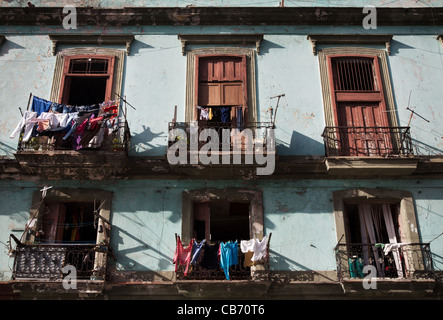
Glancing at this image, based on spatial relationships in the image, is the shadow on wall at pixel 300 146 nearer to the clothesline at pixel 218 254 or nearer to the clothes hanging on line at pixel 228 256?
the clothesline at pixel 218 254

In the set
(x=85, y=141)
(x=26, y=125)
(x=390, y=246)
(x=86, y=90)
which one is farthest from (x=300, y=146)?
(x=86, y=90)

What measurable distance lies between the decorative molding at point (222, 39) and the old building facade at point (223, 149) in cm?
5

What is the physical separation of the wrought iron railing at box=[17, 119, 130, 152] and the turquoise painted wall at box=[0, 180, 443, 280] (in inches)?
34.6

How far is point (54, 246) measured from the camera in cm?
1084

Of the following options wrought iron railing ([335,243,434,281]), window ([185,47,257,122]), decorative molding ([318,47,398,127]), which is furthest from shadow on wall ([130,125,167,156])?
wrought iron railing ([335,243,434,281])

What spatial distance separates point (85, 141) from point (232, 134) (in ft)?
11.6

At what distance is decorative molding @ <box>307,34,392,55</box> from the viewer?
1373 centimetres

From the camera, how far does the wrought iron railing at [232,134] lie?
11.7 m

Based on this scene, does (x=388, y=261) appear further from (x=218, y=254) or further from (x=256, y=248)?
(x=218, y=254)

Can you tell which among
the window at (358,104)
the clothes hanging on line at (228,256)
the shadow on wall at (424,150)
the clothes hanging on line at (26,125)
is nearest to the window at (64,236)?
the clothes hanging on line at (26,125)

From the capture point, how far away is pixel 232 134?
474 inches
